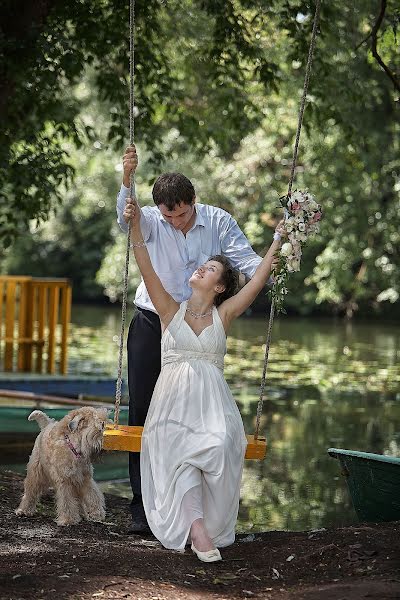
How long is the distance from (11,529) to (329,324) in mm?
28184

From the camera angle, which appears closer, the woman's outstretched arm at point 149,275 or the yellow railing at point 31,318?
the woman's outstretched arm at point 149,275

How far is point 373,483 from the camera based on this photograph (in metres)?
6.25

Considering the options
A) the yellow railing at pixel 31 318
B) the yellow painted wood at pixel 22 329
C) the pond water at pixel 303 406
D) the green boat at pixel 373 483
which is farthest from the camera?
the yellow painted wood at pixel 22 329

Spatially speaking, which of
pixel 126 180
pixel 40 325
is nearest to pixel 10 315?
pixel 40 325

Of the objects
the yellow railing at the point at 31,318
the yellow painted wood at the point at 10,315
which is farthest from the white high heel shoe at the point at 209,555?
the yellow painted wood at the point at 10,315

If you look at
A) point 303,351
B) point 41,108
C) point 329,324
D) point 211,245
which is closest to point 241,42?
point 41,108

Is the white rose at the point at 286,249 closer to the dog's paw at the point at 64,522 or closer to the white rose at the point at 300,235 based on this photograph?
the white rose at the point at 300,235

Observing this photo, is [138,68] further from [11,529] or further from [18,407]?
[11,529]

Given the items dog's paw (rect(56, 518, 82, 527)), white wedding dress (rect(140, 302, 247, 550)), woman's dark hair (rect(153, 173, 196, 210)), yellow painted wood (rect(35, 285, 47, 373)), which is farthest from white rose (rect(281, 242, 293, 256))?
yellow painted wood (rect(35, 285, 47, 373))

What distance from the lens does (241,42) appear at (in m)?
10.9

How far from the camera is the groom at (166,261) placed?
6.23 m

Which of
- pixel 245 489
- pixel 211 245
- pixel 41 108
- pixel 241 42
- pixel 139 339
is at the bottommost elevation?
pixel 245 489

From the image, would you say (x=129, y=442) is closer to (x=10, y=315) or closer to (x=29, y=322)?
(x=10, y=315)

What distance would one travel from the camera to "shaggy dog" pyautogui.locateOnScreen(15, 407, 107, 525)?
6273 millimetres
